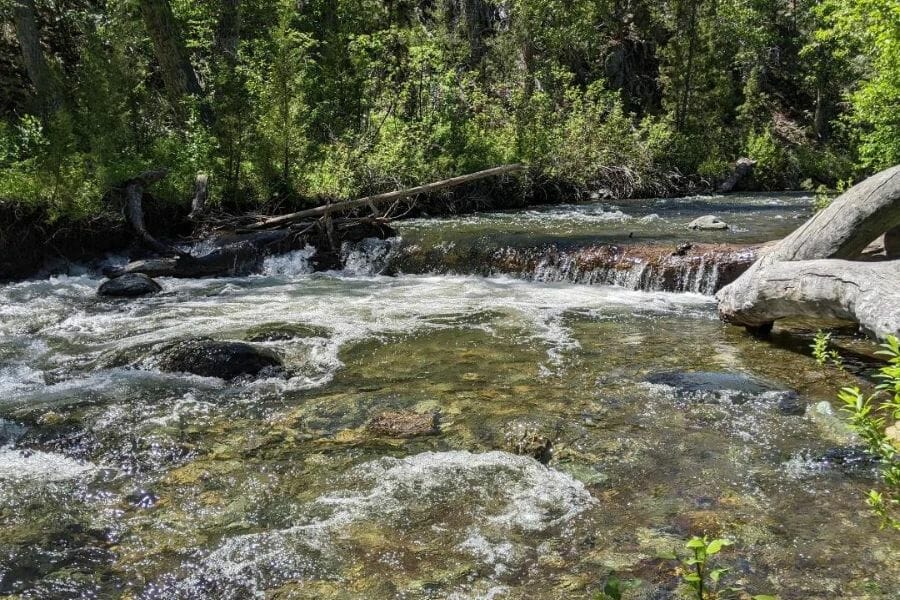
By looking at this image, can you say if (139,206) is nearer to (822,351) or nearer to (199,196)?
(199,196)

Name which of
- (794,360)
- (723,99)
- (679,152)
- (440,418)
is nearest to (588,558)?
(440,418)

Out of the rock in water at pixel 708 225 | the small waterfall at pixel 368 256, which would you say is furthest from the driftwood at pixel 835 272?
A: the small waterfall at pixel 368 256

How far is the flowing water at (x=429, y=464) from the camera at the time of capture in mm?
3398

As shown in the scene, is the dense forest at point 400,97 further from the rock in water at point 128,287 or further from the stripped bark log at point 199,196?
the rock in water at point 128,287

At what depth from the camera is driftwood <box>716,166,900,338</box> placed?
18.0 ft

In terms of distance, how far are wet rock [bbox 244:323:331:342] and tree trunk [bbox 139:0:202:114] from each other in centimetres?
1056

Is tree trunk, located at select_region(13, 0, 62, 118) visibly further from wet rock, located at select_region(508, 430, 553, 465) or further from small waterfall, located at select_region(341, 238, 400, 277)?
wet rock, located at select_region(508, 430, 553, 465)

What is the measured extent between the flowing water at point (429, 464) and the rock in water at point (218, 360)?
143 millimetres

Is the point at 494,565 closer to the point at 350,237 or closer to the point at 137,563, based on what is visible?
the point at 137,563

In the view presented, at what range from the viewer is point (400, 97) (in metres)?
20.0

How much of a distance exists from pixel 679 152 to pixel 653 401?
938 inches

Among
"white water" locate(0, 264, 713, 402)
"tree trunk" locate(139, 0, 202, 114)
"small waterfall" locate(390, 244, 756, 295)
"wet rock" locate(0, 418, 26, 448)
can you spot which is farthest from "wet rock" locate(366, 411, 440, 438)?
"tree trunk" locate(139, 0, 202, 114)

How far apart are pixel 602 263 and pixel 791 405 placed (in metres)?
6.39

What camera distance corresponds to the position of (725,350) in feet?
24.0
